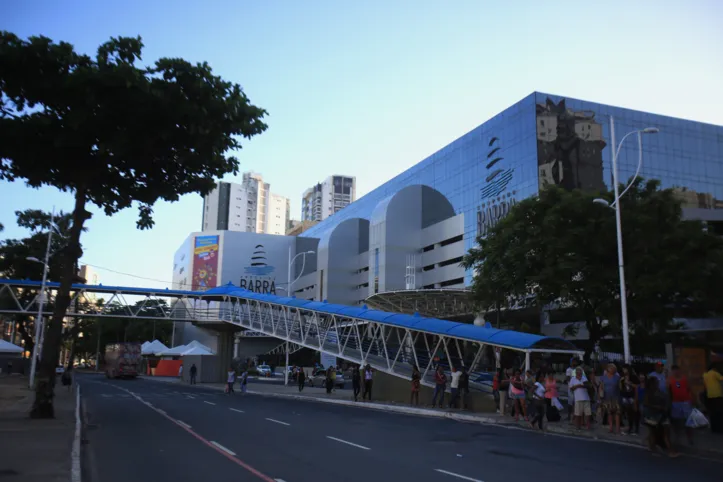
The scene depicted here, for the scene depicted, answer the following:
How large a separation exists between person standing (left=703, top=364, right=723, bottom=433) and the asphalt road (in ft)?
10.1

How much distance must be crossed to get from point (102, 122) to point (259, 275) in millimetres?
92900

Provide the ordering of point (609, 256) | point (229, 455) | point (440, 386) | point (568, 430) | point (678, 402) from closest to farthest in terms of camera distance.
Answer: point (229, 455), point (678, 402), point (568, 430), point (440, 386), point (609, 256)

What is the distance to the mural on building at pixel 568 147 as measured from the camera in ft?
193

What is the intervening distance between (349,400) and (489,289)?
873 cm

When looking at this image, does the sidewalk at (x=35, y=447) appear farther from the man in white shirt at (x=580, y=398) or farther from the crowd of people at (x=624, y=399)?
the man in white shirt at (x=580, y=398)

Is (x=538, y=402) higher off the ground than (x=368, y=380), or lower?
higher

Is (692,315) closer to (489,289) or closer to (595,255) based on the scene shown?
(595,255)

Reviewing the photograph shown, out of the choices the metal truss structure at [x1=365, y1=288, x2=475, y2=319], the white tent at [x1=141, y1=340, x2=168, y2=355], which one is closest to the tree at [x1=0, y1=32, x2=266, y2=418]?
the metal truss structure at [x1=365, y1=288, x2=475, y2=319]

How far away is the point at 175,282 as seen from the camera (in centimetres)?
12112

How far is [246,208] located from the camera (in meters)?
185

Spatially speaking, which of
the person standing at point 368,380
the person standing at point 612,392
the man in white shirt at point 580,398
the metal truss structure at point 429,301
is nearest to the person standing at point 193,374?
the metal truss structure at point 429,301

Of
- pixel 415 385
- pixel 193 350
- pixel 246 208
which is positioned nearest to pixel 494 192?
pixel 193 350

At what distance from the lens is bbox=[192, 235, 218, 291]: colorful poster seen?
351 feet

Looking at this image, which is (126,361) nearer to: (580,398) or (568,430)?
(568,430)
